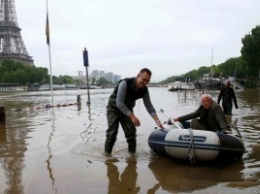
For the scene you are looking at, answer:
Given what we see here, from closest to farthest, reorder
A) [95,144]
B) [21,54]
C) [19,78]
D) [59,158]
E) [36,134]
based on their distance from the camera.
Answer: [59,158]
[95,144]
[36,134]
[19,78]
[21,54]

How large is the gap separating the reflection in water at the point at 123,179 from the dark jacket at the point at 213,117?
171 cm

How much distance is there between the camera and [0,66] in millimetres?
127688

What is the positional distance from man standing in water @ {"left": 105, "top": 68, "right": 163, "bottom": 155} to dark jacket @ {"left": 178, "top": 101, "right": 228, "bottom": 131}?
0.94 metres

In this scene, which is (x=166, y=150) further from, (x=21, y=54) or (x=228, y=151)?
(x=21, y=54)

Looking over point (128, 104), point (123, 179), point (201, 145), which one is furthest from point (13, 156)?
point (201, 145)

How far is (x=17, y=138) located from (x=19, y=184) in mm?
4664

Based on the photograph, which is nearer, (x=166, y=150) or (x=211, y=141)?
(x=211, y=141)

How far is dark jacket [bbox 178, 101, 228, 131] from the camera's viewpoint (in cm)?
691

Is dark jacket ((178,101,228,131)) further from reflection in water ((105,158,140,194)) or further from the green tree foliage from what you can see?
the green tree foliage

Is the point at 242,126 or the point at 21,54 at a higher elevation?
the point at 21,54

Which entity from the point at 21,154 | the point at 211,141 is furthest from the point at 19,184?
the point at 211,141

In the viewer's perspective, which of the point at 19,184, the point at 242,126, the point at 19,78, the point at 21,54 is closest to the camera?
the point at 19,184

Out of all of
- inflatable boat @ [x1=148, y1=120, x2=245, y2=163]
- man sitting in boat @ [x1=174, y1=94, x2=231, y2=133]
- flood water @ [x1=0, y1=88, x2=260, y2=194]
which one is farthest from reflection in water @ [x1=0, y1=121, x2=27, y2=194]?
man sitting in boat @ [x1=174, y1=94, x2=231, y2=133]

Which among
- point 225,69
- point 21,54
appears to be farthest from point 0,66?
point 225,69
